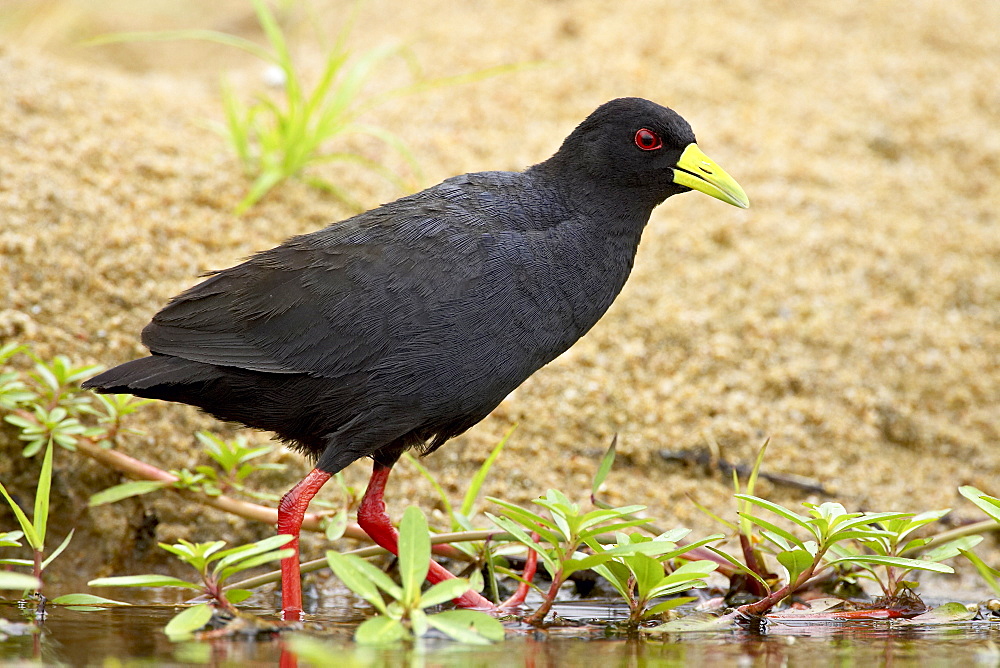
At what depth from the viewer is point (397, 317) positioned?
355 cm

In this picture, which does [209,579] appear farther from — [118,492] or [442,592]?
[118,492]

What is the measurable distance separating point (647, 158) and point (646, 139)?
7 cm

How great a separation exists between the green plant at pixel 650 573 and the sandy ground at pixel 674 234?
42.2 inches

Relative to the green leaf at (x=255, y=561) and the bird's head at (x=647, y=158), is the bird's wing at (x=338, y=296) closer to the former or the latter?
the bird's head at (x=647, y=158)

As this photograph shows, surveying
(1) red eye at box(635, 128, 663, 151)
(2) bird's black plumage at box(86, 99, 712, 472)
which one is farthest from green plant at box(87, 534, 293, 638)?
(1) red eye at box(635, 128, 663, 151)

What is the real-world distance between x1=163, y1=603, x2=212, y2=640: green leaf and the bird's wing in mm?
978

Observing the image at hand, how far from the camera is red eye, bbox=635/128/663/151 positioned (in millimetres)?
3986

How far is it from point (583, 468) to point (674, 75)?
359 cm

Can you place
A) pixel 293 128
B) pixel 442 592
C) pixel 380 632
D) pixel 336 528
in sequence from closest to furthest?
pixel 380 632
pixel 442 592
pixel 336 528
pixel 293 128

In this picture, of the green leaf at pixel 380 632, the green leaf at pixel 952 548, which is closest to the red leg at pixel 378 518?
the green leaf at pixel 380 632

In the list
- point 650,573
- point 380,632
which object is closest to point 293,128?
point 650,573

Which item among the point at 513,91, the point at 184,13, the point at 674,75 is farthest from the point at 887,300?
the point at 184,13

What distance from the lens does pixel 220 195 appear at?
18.1ft

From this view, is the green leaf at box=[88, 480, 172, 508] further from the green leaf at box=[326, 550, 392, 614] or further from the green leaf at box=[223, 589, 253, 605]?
the green leaf at box=[326, 550, 392, 614]
